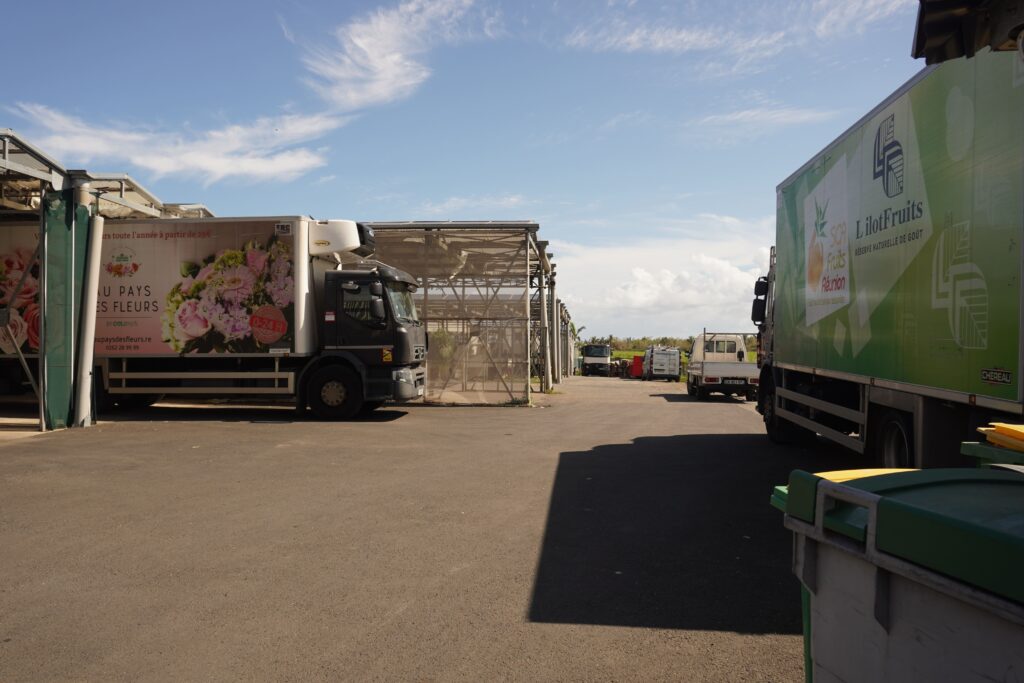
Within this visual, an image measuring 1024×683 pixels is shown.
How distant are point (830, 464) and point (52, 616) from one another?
9.42 metres

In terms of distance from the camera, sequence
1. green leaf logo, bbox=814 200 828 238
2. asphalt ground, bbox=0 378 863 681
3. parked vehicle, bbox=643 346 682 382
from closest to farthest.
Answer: asphalt ground, bbox=0 378 863 681, green leaf logo, bbox=814 200 828 238, parked vehicle, bbox=643 346 682 382

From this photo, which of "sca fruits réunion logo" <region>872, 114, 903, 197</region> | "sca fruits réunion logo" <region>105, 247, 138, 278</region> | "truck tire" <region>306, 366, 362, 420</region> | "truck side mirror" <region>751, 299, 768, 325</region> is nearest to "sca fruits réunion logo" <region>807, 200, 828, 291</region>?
"sca fruits réunion logo" <region>872, 114, 903, 197</region>

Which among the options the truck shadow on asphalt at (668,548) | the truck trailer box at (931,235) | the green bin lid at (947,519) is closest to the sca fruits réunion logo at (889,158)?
the truck trailer box at (931,235)

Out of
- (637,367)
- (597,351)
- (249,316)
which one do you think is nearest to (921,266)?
(249,316)

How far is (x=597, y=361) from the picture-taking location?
56500 millimetres

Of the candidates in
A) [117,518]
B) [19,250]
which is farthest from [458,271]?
[117,518]

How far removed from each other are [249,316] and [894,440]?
39.7 ft

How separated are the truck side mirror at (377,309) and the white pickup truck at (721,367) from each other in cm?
1300

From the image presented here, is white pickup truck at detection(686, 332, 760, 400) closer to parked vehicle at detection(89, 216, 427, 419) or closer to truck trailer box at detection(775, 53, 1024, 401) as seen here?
parked vehicle at detection(89, 216, 427, 419)

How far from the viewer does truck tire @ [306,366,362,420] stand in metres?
15.8

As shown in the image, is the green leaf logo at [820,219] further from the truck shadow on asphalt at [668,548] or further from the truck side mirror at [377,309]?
the truck side mirror at [377,309]

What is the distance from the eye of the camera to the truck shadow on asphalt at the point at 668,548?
4.73m

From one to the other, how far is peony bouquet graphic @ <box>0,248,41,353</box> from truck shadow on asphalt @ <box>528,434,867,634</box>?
11247 mm

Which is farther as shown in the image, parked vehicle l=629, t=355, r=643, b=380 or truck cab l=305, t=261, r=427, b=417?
parked vehicle l=629, t=355, r=643, b=380
